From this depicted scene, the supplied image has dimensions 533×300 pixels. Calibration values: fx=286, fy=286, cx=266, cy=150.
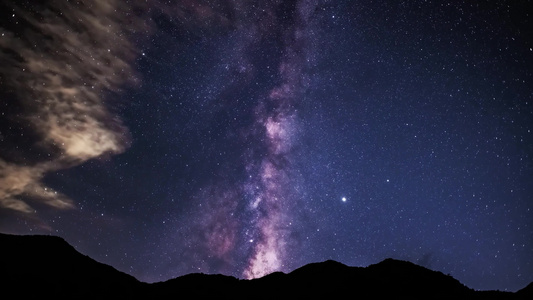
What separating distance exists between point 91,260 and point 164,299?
230 inches

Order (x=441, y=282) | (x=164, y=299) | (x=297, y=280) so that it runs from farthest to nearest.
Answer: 1. (x=297, y=280)
2. (x=164, y=299)
3. (x=441, y=282)

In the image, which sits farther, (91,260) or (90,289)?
(91,260)

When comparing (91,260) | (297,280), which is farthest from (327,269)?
(91,260)

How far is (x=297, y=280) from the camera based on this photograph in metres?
16.9

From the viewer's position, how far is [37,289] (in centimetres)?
1361

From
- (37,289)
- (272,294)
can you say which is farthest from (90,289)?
(272,294)

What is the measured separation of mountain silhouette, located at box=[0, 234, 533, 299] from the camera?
13.6 meters

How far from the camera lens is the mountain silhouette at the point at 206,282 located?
537 inches

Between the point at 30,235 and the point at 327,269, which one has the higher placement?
the point at 30,235

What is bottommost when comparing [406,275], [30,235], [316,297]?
[316,297]

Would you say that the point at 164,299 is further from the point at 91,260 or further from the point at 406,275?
the point at 406,275

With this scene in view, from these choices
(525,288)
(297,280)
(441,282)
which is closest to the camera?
(525,288)

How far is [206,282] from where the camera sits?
1748cm

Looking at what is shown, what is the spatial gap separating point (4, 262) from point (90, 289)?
4.46m
